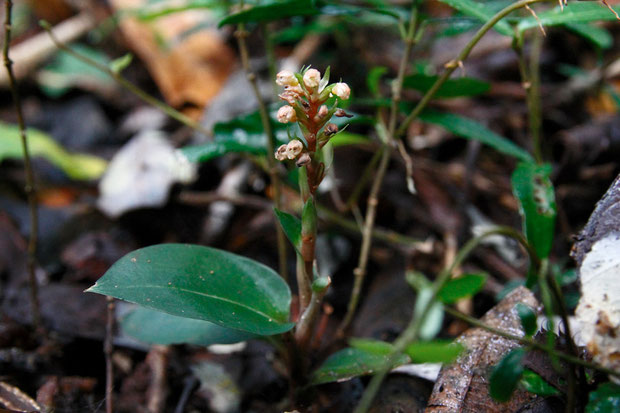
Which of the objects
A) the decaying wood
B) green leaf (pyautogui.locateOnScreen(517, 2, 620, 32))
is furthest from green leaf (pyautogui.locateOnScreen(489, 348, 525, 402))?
green leaf (pyautogui.locateOnScreen(517, 2, 620, 32))

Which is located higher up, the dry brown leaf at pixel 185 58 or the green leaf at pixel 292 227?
the dry brown leaf at pixel 185 58

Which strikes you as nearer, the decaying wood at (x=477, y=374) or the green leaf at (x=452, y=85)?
the decaying wood at (x=477, y=374)

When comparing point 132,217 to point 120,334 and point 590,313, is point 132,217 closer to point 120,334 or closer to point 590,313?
point 120,334

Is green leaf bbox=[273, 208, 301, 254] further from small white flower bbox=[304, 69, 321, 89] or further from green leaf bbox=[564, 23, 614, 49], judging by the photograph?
green leaf bbox=[564, 23, 614, 49]

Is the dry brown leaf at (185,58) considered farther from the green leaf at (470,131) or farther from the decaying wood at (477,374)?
the decaying wood at (477,374)

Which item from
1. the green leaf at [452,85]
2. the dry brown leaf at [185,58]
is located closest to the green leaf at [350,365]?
the green leaf at [452,85]

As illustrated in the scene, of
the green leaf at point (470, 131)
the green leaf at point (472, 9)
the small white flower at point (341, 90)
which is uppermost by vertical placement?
the green leaf at point (472, 9)
